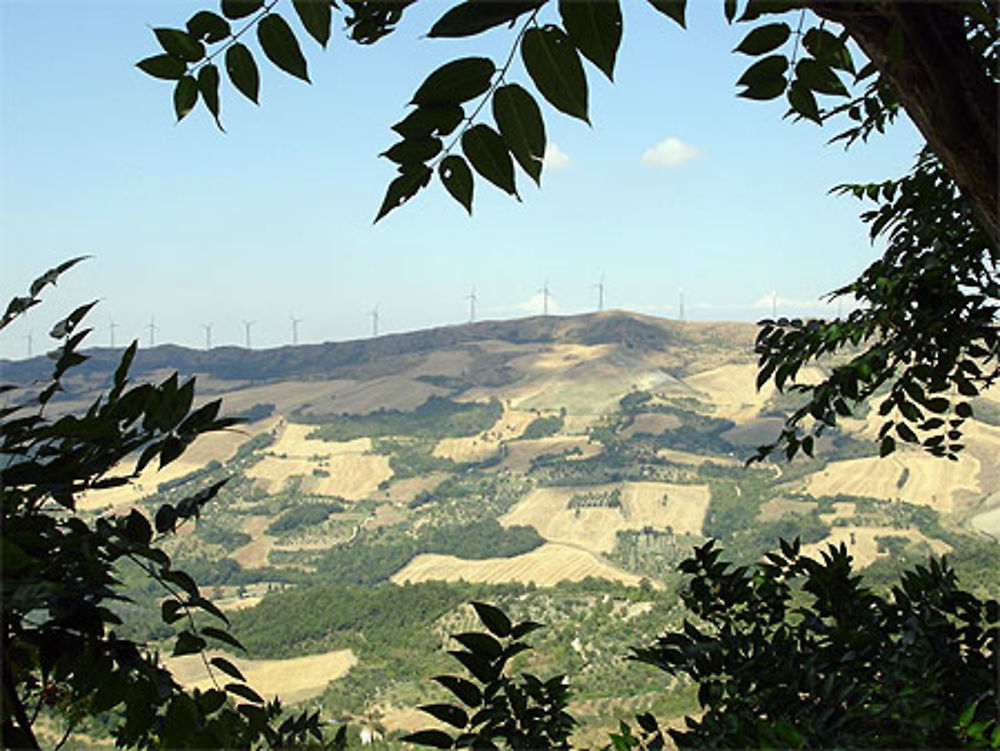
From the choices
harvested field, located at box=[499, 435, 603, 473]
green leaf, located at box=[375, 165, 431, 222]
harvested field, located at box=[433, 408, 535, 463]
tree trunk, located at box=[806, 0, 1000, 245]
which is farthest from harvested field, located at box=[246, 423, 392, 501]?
green leaf, located at box=[375, 165, 431, 222]

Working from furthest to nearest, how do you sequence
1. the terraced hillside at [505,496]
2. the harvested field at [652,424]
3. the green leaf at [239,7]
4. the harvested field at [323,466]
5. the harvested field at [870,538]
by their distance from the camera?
the harvested field at [652,424]
the harvested field at [323,466]
the harvested field at [870,538]
the terraced hillside at [505,496]
the green leaf at [239,7]

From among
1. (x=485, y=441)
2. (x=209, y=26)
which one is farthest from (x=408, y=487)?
(x=209, y=26)

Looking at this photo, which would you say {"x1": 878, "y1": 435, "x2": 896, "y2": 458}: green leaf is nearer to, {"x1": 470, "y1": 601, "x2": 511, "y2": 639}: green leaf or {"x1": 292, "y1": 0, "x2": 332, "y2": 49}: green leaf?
{"x1": 470, "y1": 601, "x2": 511, "y2": 639}: green leaf

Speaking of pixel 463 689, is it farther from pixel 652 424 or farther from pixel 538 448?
pixel 652 424

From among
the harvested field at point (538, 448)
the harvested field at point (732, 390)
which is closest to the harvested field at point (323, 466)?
the harvested field at point (538, 448)

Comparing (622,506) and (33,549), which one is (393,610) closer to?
(622,506)

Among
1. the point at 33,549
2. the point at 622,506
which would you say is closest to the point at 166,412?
the point at 33,549

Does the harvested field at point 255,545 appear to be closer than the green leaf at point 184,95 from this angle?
No

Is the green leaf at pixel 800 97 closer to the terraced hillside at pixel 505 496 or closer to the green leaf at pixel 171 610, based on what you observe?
the green leaf at pixel 171 610
